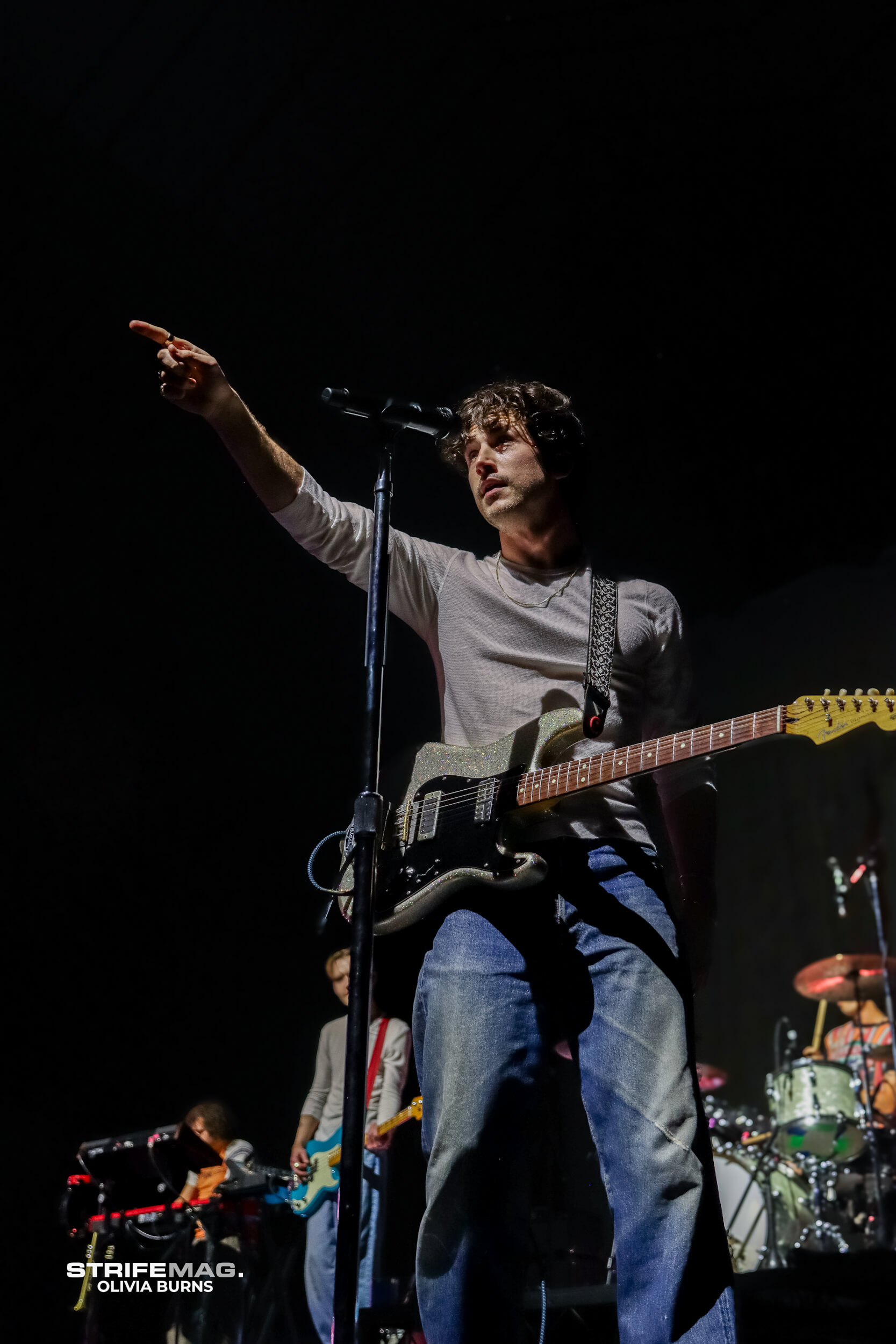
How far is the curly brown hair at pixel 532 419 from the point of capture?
2.60 meters

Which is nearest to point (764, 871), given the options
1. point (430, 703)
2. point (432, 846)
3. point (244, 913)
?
point (430, 703)

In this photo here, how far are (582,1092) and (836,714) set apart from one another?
0.85 metres

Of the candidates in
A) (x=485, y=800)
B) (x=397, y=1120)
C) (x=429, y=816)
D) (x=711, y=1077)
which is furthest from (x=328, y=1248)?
(x=485, y=800)

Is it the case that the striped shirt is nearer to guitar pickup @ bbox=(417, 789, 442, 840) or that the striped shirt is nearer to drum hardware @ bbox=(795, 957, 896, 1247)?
drum hardware @ bbox=(795, 957, 896, 1247)

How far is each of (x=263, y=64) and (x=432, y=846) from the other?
450cm

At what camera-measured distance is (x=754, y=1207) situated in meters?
6.60

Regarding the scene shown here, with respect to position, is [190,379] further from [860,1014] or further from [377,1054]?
[860,1014]

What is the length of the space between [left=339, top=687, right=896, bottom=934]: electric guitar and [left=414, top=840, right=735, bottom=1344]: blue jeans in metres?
0.07

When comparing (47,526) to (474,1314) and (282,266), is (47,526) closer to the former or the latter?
(282,266)

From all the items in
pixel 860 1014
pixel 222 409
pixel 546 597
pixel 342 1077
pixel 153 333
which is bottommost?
pixel 342 1077

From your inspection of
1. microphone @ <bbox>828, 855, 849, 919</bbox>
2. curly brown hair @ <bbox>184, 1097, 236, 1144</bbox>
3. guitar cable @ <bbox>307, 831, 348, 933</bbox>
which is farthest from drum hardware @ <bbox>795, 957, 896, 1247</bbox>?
guitar cable @ <bbox>307, 831, 348, 933</bbox>

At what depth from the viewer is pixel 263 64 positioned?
5.23 meters

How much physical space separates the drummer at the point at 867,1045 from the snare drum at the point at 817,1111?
0.12 meters

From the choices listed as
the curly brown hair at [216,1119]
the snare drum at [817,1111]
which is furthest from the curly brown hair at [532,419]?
the snare drum at [817,1111]
